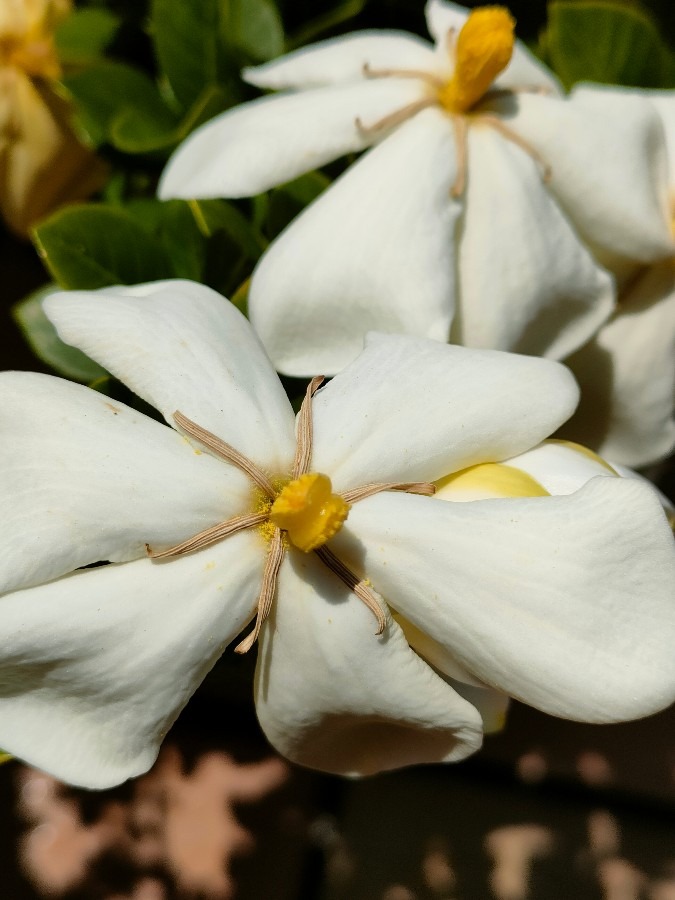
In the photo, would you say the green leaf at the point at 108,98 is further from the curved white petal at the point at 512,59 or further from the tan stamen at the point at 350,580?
the tan stamen at the point at 350,580

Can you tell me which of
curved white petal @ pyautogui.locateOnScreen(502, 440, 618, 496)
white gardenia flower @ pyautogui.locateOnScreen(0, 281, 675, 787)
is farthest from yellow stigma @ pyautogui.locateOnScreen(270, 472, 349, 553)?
curved white petal @ pyautogui.locateOnScreen(502, 440, 618, 496)

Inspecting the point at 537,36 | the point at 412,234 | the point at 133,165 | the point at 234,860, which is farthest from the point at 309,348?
the point at 234,860

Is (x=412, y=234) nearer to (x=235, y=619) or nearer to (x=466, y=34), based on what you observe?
(x=466, y=34)

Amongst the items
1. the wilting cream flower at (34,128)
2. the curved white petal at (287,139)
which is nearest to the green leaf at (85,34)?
the wilting cream flower at (34,128)

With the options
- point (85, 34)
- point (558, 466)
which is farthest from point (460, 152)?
point (85, 34)

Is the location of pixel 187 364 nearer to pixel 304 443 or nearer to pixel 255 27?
pixel 304 443

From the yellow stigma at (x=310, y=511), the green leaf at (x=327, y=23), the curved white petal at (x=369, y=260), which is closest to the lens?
the yellow stigma at (x=310, y=511)
